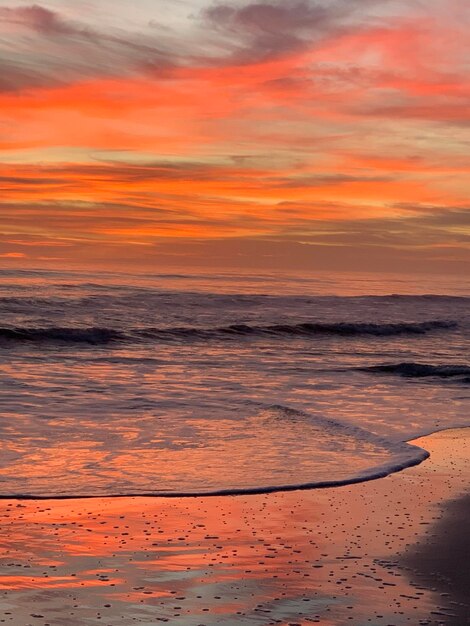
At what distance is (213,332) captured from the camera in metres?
31.1

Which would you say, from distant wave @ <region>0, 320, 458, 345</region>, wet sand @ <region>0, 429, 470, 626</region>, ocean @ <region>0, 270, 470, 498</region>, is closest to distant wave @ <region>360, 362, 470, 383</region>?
ocean @ <region>0, 270, 470, 498</region>

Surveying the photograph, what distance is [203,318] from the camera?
36000 mm

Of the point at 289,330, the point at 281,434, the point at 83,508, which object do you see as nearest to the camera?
the point at 83,508

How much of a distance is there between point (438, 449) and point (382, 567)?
5.04m

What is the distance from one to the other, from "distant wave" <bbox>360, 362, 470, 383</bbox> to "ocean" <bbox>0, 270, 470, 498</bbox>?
7 centimetres

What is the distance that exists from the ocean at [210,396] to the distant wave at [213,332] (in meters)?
0.09

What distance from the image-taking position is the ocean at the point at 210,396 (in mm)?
9352

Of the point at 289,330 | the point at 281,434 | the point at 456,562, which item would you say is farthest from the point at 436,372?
the point at 456,562

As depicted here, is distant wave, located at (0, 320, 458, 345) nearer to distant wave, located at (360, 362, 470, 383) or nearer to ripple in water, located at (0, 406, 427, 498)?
distant wave, located at (360, 362, 470, 383)

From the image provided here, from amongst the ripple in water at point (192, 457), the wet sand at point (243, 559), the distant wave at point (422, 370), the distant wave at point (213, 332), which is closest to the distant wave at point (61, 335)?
the distant wave at point (213, 332)

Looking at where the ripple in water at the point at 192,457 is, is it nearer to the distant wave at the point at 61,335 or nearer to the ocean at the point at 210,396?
the ocean at the point at 210,396

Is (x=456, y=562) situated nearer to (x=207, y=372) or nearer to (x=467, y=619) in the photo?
(x=467, y=619)

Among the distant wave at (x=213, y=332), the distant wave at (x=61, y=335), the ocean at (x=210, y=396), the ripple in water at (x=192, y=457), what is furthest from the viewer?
the distant wave at (x=213, y=332)

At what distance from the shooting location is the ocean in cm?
935
